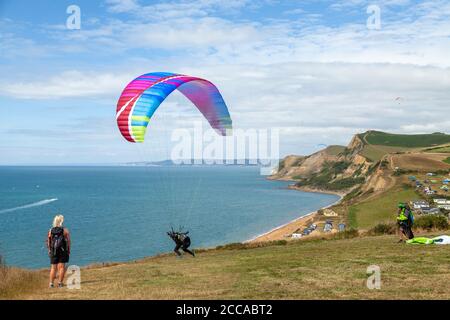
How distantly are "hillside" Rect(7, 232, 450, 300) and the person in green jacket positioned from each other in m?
1.27

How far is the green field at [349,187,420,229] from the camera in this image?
6562cm

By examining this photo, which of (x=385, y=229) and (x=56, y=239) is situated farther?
(x=385, y=229)

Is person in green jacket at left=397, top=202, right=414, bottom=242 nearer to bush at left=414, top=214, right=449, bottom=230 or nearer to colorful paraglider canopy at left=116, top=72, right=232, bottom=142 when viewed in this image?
bush at left=414, top=214, right=449, bottom=230

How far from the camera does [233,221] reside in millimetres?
88188

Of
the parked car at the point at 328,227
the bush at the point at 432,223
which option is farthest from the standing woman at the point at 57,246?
the parked car at the point at 328,227

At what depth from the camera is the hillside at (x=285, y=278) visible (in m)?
10.5

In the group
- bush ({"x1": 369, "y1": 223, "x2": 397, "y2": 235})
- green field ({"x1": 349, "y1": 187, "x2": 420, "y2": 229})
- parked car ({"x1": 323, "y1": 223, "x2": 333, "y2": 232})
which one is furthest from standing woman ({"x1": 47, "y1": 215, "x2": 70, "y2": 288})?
parked car ({"x1": 323, "y1": 223, "x2": 333, "y2": 232})

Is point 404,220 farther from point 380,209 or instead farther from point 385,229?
point 380,209

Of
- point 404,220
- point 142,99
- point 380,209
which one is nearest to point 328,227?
point 380,209

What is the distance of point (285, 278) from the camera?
12.6m

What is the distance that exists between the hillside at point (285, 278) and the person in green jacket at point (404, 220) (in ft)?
4.16

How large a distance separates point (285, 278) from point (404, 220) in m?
8.33

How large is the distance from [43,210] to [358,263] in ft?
344
